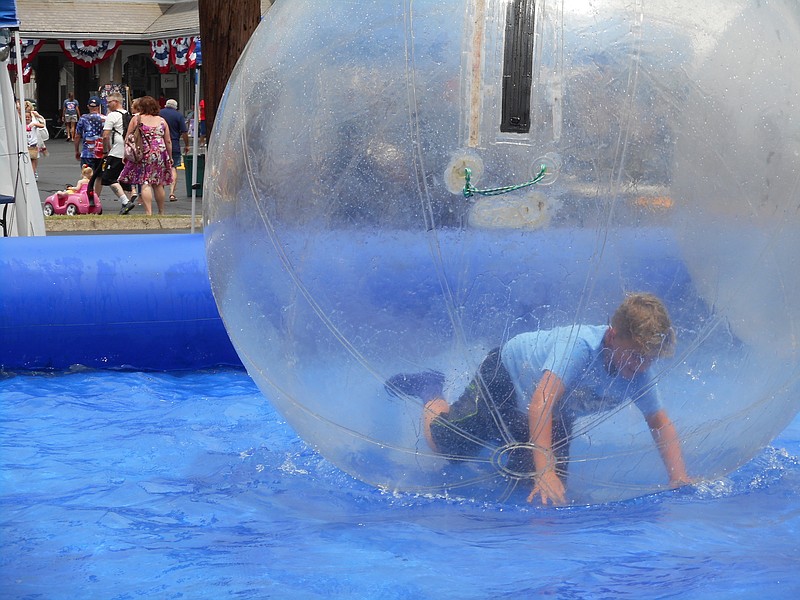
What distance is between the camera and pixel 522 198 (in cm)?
302

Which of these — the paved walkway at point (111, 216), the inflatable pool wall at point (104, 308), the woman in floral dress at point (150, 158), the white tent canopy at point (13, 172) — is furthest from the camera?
the woman in floral dress at point (150, 158)

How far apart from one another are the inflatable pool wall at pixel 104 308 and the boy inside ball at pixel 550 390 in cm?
276

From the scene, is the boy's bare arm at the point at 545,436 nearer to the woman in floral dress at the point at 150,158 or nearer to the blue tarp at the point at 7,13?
the blue tarp at the point at 7,13

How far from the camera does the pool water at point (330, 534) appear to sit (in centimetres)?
315

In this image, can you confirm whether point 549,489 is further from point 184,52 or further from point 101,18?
point 101,18

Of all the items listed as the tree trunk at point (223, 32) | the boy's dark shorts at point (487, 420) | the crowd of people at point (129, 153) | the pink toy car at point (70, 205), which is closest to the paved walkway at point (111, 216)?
the pink toy car at point (70, 205)

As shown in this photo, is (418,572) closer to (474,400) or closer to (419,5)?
(474,400)

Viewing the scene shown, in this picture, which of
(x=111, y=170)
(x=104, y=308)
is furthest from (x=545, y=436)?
(x=111, y=170)

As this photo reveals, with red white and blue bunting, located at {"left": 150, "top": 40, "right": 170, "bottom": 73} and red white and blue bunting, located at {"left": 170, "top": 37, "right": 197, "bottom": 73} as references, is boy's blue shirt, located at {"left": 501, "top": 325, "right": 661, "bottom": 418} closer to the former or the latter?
red white and blue bunting, located at {"left": 170, "top": 37, "right": 197, "bottom": 73}

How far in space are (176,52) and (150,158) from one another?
1215cm

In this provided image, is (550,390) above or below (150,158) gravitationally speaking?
below

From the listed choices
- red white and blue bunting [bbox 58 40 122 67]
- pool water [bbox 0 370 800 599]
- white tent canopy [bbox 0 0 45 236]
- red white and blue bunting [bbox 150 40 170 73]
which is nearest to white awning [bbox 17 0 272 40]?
red white and blue bunting [bbox 58 40 122 67]

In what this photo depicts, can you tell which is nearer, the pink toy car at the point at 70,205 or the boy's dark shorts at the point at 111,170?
the boy's dark shorts at the point at 111,170

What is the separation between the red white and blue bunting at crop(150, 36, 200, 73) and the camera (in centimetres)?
2294
